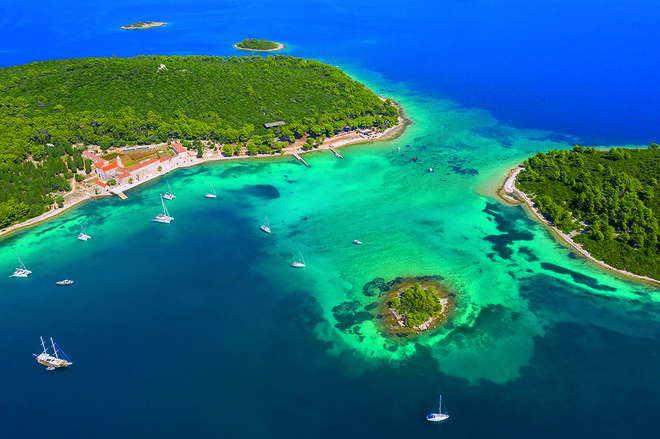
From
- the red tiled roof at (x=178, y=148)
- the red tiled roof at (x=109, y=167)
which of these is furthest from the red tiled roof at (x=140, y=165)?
the red tiled roof at (x=178, y=148)

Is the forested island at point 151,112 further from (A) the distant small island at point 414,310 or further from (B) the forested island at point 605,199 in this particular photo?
(A) the distant small island at point 414,310

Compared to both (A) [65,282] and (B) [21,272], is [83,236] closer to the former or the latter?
(B) [21,272]

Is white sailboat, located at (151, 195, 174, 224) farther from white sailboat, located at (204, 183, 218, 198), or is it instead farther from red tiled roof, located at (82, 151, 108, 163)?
red tiled roof, located at (82, 151, 108, 163)

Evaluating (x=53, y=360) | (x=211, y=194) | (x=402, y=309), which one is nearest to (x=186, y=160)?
(x=211, y=194)

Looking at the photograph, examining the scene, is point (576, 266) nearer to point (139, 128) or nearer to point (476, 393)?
point (476, 393)

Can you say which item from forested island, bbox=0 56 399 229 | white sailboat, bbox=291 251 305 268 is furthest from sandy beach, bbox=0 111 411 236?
white sailboat, bbox=291 251 305 268
